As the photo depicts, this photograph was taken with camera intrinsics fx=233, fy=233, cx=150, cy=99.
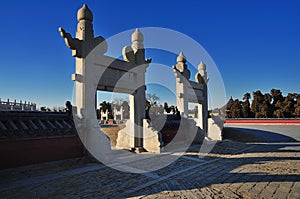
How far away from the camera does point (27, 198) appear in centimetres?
419

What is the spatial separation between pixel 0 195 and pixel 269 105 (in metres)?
32.3

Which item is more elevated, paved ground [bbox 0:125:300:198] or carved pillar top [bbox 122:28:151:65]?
carved pillar top [bbox 122:28:151:65]

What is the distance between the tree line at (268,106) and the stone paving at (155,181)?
24.7m

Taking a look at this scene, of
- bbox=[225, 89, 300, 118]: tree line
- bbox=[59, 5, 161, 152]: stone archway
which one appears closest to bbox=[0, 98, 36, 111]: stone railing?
bbox=[59, 5, 161, 152]: stone archway

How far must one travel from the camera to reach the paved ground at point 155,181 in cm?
454

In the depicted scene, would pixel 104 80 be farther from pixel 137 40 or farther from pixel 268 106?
pixel 268 106

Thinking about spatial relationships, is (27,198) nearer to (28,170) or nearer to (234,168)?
(28,170)

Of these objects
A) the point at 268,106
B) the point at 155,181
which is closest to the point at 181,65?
the point at 155,181

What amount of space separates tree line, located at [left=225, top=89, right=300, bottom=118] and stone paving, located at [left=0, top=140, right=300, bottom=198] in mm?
24672

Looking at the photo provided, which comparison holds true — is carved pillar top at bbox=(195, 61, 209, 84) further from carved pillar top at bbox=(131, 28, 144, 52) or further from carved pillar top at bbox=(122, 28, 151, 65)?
carved pillar top at bbox=(131, 28, 144, 52)

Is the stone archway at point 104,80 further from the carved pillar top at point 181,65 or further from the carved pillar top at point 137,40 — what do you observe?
the carved pillar top at point 181,65

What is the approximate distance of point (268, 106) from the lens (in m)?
30.6

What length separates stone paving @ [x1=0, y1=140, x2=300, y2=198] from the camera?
14.9 ft

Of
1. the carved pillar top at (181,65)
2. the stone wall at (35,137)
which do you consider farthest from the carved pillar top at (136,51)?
the stone wall at (35,137)
